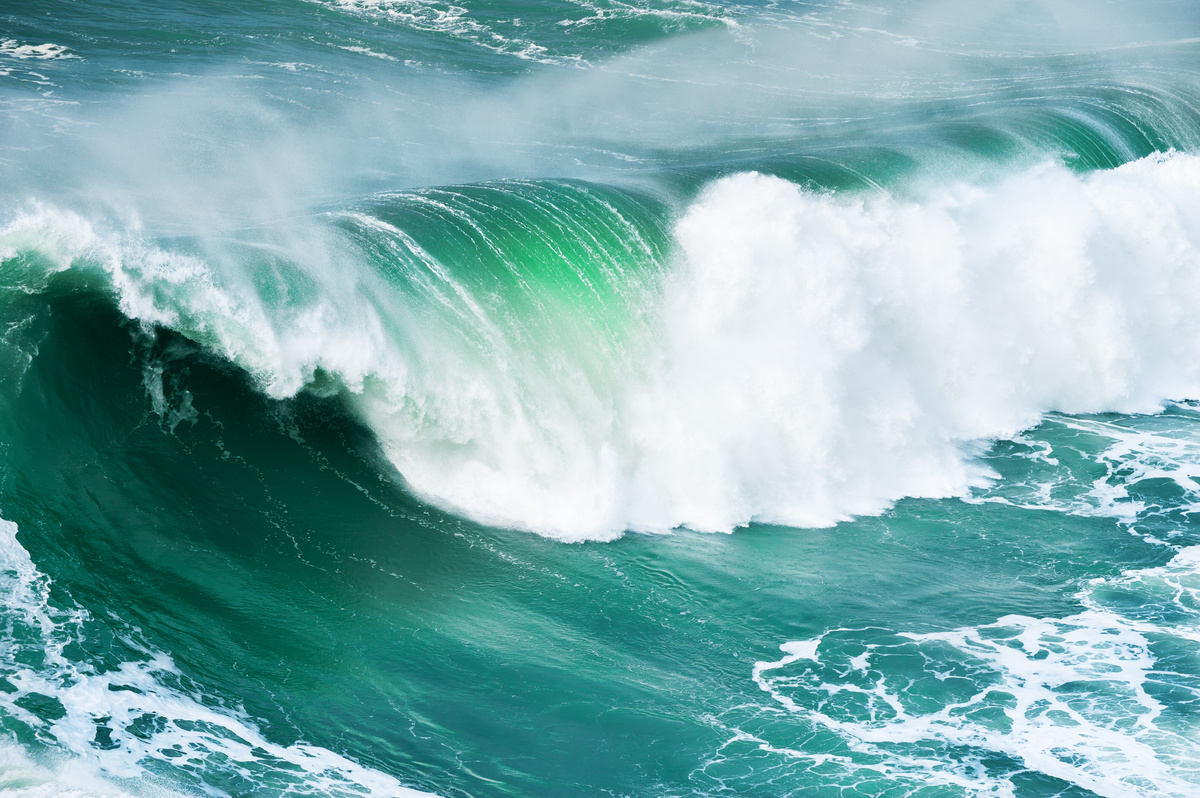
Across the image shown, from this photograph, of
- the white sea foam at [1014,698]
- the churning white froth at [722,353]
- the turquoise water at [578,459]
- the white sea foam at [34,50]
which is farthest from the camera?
the white sea foam at [34,50]

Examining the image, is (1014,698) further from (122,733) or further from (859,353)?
(122,733)

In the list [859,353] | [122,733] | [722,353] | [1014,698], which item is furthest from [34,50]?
[1014,698]

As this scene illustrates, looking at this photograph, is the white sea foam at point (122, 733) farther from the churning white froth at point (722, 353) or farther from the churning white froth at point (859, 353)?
the churning white froth at point (859, 353)

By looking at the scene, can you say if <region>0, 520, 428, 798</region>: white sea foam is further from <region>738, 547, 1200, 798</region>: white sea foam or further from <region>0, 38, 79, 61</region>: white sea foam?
<region>0, 38, 79, 61</region>: white sea foam

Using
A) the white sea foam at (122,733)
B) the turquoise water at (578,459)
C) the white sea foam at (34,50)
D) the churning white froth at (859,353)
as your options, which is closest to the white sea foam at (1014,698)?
the turquoise water at (578,459)

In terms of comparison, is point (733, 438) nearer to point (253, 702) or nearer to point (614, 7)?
point (253, 702)

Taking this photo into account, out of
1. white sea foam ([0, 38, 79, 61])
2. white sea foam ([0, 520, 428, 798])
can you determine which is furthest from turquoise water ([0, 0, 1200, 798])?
white sea foam ([0, 38, 79, 61])
